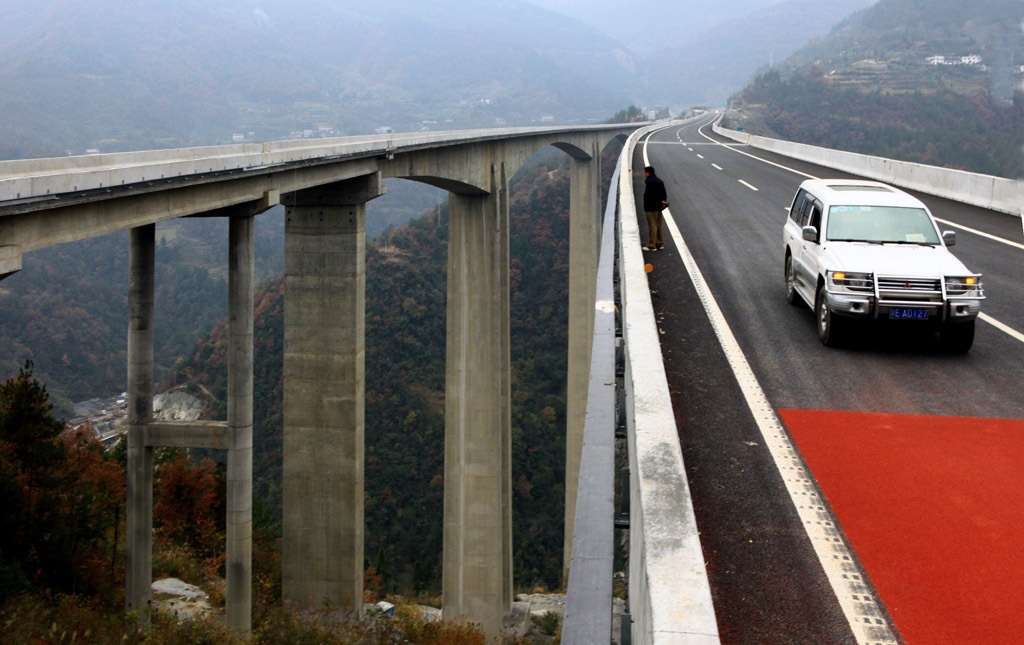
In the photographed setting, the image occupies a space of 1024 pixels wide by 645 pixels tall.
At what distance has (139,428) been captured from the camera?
14914 millimetres

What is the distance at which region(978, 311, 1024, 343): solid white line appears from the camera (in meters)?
10.7

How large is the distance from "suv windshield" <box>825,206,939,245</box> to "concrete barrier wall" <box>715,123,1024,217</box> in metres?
11.2

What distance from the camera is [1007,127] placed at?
124 m

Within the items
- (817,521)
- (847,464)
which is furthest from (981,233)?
(817,521)

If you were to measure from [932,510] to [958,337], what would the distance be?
4.58m

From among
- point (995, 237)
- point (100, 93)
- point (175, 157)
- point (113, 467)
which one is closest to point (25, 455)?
point (113, 467)

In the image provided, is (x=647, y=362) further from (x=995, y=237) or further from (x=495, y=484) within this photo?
(x=495, y=484)

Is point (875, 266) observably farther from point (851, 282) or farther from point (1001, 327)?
point (1001, 327)

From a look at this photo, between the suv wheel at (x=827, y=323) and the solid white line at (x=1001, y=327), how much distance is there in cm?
235

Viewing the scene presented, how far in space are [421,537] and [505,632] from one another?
2240 cm

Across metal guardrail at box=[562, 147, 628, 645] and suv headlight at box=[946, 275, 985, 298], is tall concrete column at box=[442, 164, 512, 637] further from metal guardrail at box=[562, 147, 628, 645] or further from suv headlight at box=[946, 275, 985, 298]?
metal guardrail at box=[562, 147, 628, 645]

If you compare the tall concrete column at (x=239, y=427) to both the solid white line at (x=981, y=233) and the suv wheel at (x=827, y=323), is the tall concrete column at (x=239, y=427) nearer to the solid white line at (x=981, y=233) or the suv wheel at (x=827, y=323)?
the suv wheel at (x=827, y=323)

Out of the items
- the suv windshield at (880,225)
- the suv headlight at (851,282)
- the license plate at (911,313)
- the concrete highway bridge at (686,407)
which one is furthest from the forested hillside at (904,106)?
the license plate at (911,313)

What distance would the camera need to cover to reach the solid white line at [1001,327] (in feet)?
35.1
